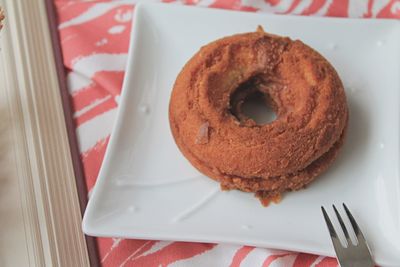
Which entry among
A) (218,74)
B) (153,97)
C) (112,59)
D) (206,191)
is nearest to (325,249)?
(206,191)

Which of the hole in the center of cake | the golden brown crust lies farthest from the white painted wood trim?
the hole in the center of cake

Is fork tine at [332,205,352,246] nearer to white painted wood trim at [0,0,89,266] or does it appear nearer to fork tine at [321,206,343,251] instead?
fork tine at [321,206,343,251]

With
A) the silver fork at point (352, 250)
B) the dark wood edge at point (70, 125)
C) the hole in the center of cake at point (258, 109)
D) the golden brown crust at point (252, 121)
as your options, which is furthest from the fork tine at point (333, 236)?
→ the dark wood edge at point (70, 125)

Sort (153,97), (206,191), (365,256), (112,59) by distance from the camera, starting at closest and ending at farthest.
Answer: (365,256) < (206,191) < (153,97) < (112,59)

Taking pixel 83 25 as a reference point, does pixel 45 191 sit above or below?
below

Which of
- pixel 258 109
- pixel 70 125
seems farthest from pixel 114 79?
pixel 258 109

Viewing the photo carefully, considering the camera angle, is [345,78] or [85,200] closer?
[85,200]

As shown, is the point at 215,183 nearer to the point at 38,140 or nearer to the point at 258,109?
the point at 258,109

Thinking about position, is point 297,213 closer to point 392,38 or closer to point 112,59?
point 392,38
